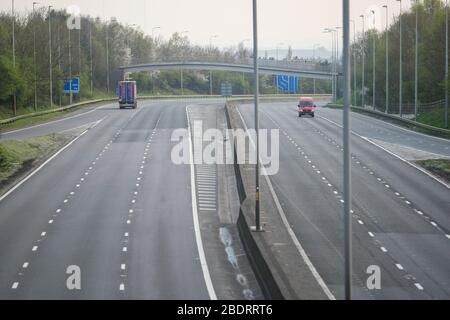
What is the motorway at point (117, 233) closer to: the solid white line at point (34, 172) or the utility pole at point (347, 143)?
the solid white line at point (34, 172)

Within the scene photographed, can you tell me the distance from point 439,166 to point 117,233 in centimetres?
2421

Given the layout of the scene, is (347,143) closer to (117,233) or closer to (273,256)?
(273,256)

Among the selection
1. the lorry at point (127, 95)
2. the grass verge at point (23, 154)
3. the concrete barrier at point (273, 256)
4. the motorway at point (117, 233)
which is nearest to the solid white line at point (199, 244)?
the motorway at point (117, 233)

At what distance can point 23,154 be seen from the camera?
59875 mm

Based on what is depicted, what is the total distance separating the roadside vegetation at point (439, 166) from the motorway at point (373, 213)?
925 millimetres

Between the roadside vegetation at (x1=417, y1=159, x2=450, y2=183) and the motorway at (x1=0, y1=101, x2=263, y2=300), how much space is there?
12532mm

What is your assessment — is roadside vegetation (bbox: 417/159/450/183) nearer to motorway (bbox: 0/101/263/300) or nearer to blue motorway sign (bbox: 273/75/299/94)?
motorway (bbox: 0/101/263/300)

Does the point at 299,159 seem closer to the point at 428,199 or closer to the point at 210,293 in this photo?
the point at 428,199

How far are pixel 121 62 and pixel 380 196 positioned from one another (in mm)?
132022

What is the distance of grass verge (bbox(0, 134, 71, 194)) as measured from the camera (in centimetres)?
5266

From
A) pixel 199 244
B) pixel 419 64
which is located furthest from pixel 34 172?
pixel 419 64

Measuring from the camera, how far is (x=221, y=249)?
3588 centimetres
